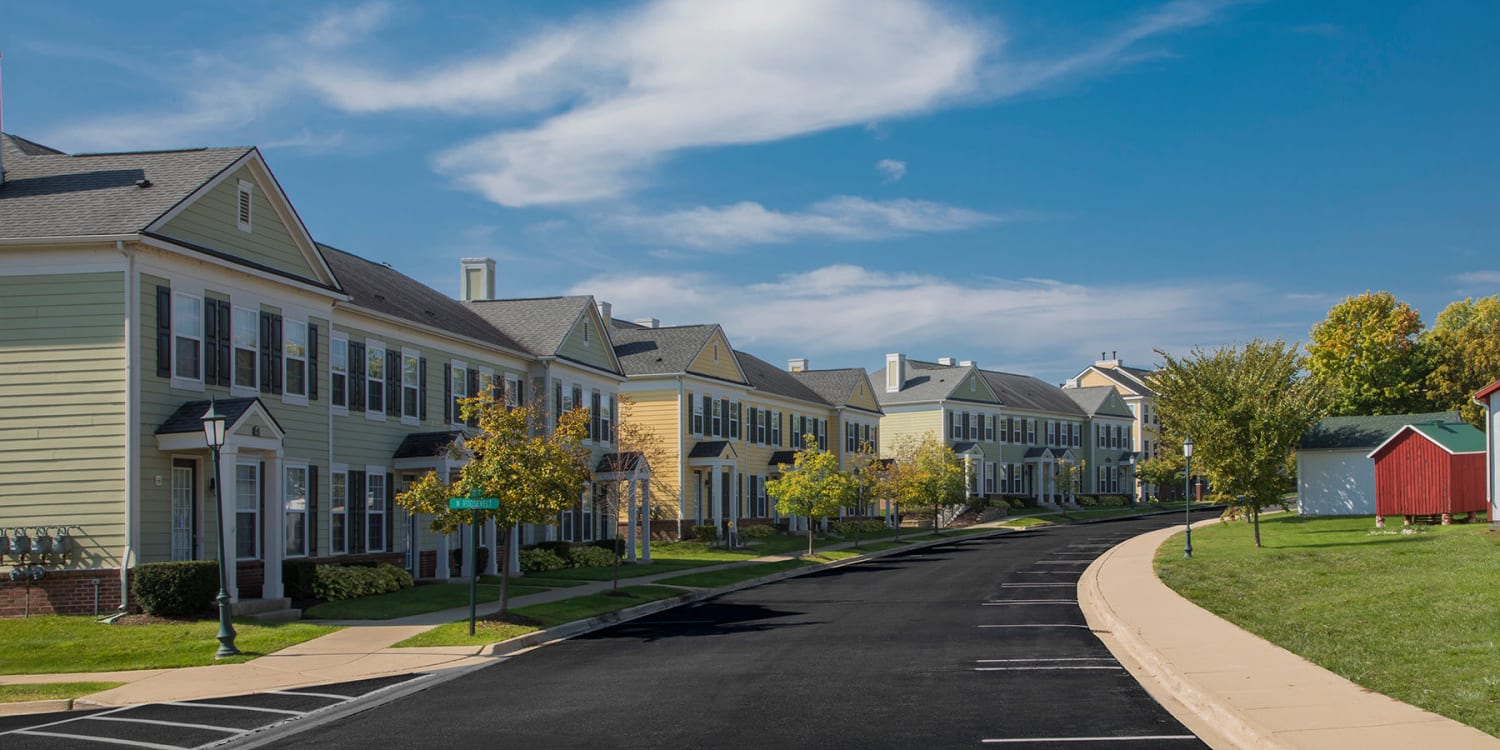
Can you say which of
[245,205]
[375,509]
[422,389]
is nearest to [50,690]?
[245,205]

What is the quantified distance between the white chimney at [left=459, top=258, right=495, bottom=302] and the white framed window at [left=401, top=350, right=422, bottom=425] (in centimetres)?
1110

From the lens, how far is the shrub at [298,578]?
85.0 feet

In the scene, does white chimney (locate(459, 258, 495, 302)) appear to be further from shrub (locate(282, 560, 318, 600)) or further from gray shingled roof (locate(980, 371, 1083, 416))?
gray shingled roof (locate(980, 371, 1083, 416))

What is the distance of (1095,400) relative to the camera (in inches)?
4043

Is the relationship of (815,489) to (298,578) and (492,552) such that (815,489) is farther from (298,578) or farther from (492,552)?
(298,578)

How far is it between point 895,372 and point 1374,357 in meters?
29.0

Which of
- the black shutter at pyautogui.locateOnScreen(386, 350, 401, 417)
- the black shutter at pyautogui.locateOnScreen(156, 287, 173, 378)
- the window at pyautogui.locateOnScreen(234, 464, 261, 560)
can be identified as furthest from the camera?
the black shutter at pyautogui.locateOnScreen(386, 350, 401, 417)

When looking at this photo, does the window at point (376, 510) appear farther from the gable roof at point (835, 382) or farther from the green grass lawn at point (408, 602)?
the gable roof at point (835, 382)

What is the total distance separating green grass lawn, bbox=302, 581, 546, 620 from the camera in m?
24.8

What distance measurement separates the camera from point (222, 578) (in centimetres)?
1955

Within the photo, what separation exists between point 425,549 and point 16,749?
2033 centimetres

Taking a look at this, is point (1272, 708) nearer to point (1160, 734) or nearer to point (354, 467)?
point (1160, 734)

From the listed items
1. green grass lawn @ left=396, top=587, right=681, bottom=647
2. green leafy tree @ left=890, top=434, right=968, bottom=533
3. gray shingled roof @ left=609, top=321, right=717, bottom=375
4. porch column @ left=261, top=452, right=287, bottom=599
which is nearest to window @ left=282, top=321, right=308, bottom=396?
porch column @ left=261, top=452, right=287, bottom=599

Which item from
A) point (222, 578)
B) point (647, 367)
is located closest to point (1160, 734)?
point (222, 578)
